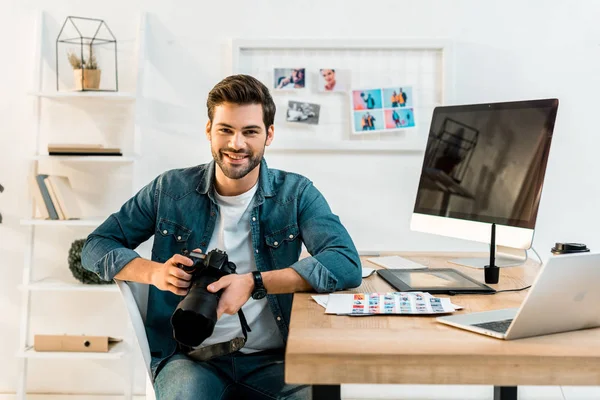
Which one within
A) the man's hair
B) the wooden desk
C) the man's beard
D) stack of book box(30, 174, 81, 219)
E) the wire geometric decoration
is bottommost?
the wooden desk

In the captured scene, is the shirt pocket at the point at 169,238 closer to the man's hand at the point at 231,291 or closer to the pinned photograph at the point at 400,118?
the man's hand at the point at 231,291

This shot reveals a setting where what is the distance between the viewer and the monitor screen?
5.33 feet

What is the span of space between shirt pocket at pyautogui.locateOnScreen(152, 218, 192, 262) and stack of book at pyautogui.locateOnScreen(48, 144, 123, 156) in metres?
0.96

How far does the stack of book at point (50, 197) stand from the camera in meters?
2.52

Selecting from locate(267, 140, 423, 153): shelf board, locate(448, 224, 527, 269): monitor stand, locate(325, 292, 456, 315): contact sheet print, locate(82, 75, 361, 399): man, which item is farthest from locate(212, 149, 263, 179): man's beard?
locate(267, 140, 423, 153): shelf board

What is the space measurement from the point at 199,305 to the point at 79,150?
1.57 meters

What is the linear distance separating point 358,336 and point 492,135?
949 mm

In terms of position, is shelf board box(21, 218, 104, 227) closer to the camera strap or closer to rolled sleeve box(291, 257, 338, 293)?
the camera strap

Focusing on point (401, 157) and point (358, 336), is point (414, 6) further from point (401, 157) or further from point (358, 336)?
point (358, 336)

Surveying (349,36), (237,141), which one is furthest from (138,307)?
(349,36)

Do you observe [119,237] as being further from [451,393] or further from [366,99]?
[451,393]

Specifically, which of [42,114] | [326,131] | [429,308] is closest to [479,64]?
[326,131]

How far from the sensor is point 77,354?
2500 millimetres

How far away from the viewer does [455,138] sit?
1.91 meters
